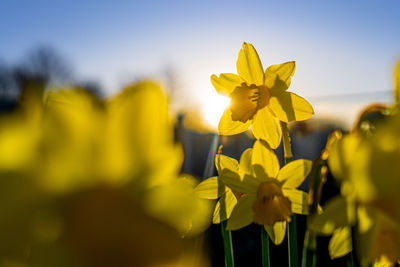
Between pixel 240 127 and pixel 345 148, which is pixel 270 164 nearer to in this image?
pixel 240 127

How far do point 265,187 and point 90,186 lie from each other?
364 mm

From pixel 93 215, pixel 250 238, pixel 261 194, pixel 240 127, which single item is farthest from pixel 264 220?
pixel 250 238

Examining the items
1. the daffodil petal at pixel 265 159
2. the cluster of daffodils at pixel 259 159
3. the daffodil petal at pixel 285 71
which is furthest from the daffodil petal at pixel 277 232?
the daffodil petal at pixel 285 71

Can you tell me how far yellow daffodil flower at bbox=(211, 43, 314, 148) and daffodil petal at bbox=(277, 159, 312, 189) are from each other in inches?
1.5

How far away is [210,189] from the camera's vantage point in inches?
20.6

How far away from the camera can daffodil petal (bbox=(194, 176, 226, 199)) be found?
19.9 inches

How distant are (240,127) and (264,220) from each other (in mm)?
152

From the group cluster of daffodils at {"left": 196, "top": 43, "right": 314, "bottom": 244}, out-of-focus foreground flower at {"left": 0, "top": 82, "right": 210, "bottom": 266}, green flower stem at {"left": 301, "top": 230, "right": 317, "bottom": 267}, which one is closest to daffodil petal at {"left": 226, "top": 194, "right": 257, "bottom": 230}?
cluster of daffodils at {"left": 196, "top": 43, "right": 314, "bottom": 244}

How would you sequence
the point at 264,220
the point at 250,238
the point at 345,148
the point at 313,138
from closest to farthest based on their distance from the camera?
the point at 345,148 → the point at 264,220 → the point at 250,238 → the point at 313,138

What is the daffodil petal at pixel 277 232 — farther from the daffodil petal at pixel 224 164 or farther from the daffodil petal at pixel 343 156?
the daffodil petal at pixel 343 156

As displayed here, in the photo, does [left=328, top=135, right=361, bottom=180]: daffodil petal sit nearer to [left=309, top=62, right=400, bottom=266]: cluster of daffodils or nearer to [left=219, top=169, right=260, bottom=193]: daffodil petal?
[left=309, top=62, right=400, bottom=266]: cluster of daffodils

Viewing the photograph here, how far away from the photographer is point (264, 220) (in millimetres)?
461

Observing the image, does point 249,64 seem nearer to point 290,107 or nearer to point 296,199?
point 290,107

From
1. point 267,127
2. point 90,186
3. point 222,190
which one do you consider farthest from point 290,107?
point 90,186
